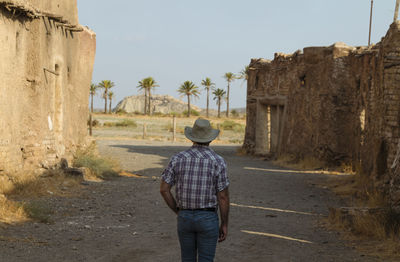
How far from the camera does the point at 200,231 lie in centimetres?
429

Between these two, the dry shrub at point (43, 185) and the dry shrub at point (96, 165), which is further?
the dry shrub at point (96, 165)

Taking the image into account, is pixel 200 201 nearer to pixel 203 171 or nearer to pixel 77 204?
pixel 203 171

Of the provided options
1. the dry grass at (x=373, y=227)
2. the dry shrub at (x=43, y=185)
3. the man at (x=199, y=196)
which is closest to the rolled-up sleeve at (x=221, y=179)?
the man at (x=199, y=196)

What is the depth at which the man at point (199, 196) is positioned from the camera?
429cm

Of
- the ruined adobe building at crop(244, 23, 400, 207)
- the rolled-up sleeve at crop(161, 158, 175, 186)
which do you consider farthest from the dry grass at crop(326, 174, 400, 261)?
the rolled-up sleeve at crop(161, 158, 175, 186)

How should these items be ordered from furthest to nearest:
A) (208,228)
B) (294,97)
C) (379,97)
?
(294,97)
(379,97)
(208,228)

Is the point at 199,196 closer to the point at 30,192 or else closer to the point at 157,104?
the point at 30,192

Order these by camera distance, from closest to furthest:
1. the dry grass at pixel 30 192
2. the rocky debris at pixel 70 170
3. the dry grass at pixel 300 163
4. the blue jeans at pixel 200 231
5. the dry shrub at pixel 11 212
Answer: the blue jeans at pixel 200 231, the dry shrub at pixel 11 212, the dry grass at pixel 30 192, the rocky debris at pixel 70 170, the dry grass at pixel 300 163

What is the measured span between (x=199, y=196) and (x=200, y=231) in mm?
295

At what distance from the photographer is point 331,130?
55.3ft

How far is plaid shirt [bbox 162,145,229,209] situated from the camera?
14.3ft

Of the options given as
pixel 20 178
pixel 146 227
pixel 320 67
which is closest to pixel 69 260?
pixel 146 227

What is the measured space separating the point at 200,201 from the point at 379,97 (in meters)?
8.05

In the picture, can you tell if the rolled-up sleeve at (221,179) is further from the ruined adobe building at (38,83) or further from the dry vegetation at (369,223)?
the ruined adobe building at (38,83)
